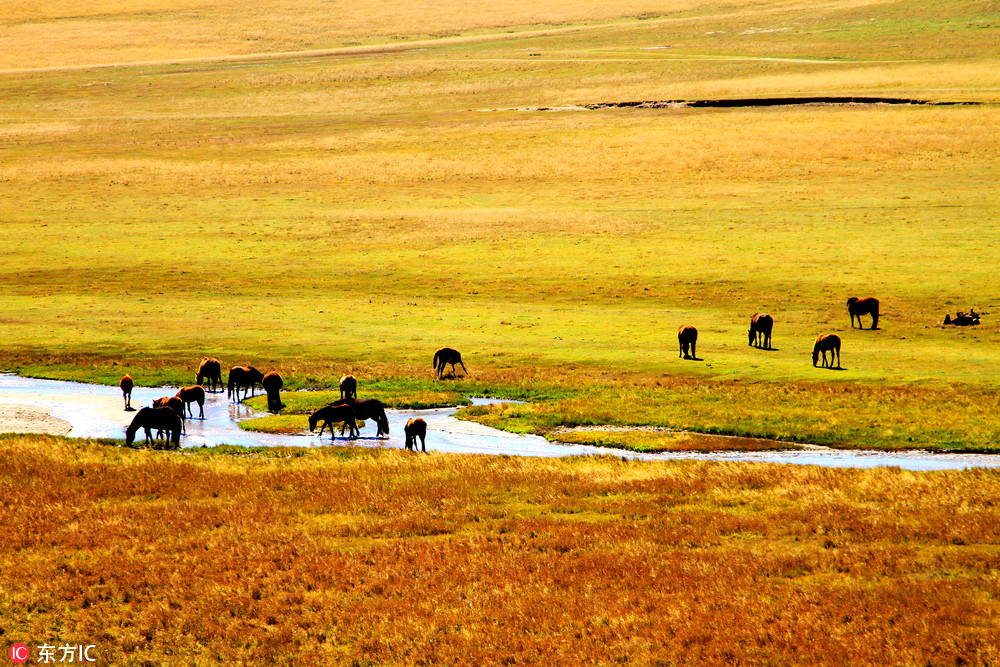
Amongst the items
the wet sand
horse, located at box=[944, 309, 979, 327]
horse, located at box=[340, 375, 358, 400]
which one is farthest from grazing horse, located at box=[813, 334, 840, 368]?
the wet sand

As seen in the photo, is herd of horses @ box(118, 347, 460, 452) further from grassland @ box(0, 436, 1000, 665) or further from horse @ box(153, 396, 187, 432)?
grassland @ box(0, 436, 1000, 665)

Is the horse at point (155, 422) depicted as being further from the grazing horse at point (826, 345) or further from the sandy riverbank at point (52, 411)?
the grazing horse at point (826, 345)

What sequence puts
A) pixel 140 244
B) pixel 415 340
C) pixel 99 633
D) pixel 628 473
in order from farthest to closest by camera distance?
1. pixel 140 244
2. pixel 415 340
3. pixel 628 473
4. pixel 99 633

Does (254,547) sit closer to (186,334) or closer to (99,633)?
(99,633)

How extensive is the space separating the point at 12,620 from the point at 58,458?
1127 centimetres

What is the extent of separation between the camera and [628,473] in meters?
25.4

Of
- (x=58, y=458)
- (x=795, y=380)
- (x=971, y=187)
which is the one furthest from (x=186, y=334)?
(x=971, y=187)

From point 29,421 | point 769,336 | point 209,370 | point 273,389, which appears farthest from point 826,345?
point 29,421

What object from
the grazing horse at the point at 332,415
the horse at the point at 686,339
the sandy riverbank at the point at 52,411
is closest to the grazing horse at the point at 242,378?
the sandy riverbank at the point at 52,411

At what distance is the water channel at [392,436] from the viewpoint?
28.3m

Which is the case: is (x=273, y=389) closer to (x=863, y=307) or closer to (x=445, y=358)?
(x=445, y=358)

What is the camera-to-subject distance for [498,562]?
18.6m

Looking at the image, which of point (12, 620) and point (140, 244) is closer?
point (12, 620)

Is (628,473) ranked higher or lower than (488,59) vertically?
lower
